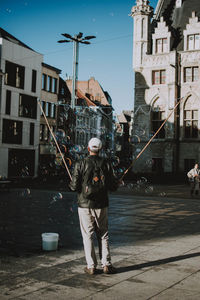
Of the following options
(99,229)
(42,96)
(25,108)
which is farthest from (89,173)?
(42,96)

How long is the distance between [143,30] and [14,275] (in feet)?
114

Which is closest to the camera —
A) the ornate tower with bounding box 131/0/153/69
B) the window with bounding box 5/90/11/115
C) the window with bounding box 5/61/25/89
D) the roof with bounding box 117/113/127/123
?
the ornate tower with bounding box 131/0/153/69

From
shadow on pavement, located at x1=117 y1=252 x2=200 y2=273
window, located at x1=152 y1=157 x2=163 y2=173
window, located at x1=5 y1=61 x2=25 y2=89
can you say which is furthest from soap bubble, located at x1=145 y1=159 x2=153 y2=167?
shadow on pavement, located at x1=117 y1=252 x2=200 y2=273

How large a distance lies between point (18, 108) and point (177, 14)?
18.8 meters

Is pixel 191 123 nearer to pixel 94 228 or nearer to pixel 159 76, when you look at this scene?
pixel 159 76

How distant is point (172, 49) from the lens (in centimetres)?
3625

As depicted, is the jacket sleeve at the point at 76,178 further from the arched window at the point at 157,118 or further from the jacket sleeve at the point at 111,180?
the arched window at the point at 157,118

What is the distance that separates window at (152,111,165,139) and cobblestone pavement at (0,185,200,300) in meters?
25.1

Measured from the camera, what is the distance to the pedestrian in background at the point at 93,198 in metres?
5.67

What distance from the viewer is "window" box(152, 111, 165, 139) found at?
36281 millimetres

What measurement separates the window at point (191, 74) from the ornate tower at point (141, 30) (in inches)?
175

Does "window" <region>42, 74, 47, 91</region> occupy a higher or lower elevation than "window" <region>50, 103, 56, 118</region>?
higher

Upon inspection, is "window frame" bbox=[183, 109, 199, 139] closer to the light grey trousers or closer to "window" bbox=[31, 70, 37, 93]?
"window" bbox=[31, 70, 37, 93]

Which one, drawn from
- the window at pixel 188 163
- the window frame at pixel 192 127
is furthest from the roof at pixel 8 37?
the window at pixel 188 163
